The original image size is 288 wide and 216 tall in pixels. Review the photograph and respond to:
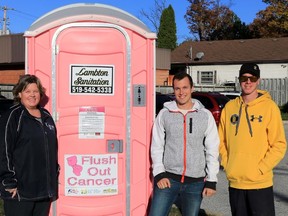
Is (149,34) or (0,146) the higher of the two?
(149,34)

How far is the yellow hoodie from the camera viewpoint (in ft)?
12.5

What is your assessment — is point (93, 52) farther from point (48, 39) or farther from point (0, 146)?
point (0, 146)

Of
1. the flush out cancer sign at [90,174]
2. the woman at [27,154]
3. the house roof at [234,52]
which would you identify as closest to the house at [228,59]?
the house roof at [234,52]

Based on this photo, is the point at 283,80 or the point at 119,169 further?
the point at 283,80

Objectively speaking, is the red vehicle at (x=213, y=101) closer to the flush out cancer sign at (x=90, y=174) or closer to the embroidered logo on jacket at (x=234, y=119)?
the flush out cancer sign at (x=90, y=174)

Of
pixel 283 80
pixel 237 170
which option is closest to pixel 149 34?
pixel 237 170

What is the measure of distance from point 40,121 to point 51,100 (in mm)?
777

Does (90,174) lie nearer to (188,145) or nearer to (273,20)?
(188,145)

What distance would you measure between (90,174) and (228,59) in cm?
3143

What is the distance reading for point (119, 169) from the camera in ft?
15.8

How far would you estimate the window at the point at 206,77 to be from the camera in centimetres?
3569

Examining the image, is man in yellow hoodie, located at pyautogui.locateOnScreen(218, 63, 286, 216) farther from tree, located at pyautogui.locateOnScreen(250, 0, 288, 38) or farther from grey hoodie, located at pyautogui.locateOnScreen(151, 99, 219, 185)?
tree, located at pyautogui.locateOnScreen(250, 0, 288, 38)

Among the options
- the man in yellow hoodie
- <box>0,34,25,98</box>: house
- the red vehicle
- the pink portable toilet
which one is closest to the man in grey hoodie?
the man in yellow hoodie

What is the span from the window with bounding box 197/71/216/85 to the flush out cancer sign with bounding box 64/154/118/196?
1239 inches
